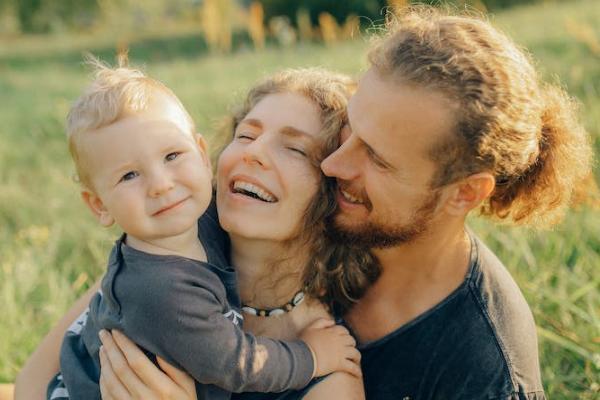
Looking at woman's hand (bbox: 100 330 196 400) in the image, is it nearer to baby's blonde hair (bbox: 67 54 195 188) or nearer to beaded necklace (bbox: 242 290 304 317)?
beaded necklace (bbox: 242 290 304 317)

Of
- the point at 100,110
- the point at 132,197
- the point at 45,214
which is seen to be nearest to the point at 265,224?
the point at 132,197

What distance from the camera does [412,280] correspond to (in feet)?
9.29

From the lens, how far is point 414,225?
2803 mm

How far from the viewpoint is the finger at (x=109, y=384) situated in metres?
2.42

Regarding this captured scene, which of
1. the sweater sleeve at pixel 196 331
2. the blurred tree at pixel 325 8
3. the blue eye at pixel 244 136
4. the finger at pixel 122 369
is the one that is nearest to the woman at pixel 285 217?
the blue eye at pixel 244 136

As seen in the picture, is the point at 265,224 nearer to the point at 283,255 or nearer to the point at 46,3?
the point at 283,255

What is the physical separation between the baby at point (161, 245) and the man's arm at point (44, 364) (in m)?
0.51

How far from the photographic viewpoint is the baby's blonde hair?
7.48 feet

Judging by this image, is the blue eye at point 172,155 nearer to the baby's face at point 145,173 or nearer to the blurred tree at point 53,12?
the baby's face at point 145,173

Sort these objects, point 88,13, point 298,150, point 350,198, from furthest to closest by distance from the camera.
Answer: point 88,13 < point 350,198 < point 298,150

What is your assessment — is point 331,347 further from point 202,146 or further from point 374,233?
point 202,146

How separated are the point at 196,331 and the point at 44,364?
Result: 0.91m

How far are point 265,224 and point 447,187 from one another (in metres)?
0.66

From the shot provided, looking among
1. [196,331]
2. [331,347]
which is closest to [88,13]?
[331,347]
